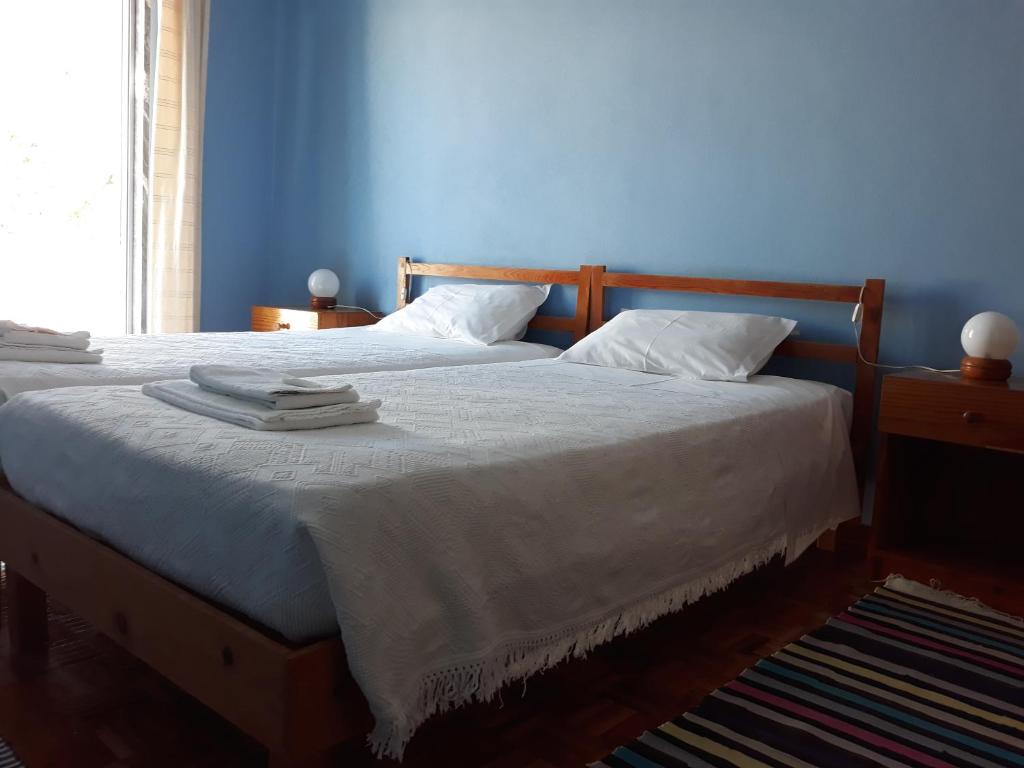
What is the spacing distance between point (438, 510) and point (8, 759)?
0.88m

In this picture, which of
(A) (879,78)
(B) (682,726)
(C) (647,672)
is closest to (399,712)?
(B) (682,726)

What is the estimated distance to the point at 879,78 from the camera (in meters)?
2.76

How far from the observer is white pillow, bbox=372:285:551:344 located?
11.5ft

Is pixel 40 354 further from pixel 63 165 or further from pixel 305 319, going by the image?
pixel 63 165

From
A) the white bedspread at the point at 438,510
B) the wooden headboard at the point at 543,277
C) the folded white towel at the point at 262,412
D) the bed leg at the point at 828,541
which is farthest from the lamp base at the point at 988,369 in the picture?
the folded white towel at the point at 262,412

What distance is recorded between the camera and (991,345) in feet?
7.71

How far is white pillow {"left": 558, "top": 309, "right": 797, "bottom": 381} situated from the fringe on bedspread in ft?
2.76

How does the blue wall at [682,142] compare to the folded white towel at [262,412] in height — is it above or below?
above

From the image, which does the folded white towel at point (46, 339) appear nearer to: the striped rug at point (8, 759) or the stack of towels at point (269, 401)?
the stack of towels at point (269, 401)

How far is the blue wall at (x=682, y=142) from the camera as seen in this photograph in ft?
8.63

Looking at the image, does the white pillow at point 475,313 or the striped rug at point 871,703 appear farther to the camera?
the white pillow at point 475,313

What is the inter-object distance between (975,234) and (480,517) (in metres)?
1.92

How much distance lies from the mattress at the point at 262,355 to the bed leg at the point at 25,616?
21.1 inches

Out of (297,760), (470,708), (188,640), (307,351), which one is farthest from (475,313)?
(297,760)
